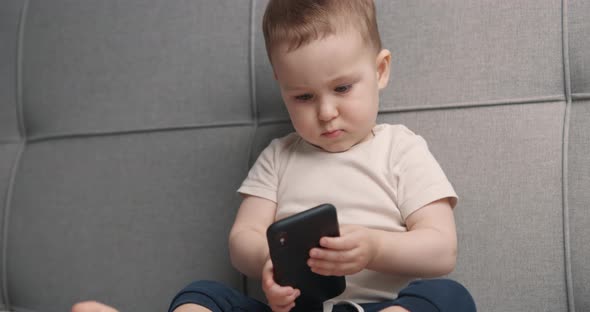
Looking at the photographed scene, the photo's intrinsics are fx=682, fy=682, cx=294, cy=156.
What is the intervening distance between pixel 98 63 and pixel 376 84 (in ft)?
2.31

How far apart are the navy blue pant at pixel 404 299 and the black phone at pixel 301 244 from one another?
0.05 meters

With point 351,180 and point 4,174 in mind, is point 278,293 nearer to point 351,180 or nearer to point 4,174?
point 351,180

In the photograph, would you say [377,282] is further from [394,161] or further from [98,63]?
[98,63]

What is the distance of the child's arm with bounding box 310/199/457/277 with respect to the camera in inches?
35.5

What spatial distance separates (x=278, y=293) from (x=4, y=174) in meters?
0.94

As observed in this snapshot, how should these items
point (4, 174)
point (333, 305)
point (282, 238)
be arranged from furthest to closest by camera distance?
point (4, 174)
point (333, 305)
point (282, 238)

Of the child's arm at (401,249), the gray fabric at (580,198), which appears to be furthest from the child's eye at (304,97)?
the gray fabric at (580,198)

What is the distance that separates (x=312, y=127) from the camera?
1.07m

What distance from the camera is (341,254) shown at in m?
0.90

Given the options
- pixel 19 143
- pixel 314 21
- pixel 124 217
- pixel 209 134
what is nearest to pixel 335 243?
pixel 314 21

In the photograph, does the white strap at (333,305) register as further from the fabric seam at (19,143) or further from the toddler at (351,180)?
the fabric seam at (19,143)

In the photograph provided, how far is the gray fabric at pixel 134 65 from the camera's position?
54.7 inches

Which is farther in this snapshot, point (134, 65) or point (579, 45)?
point (134, 65)

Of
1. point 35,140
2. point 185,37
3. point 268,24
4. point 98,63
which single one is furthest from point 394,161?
point 35,140
